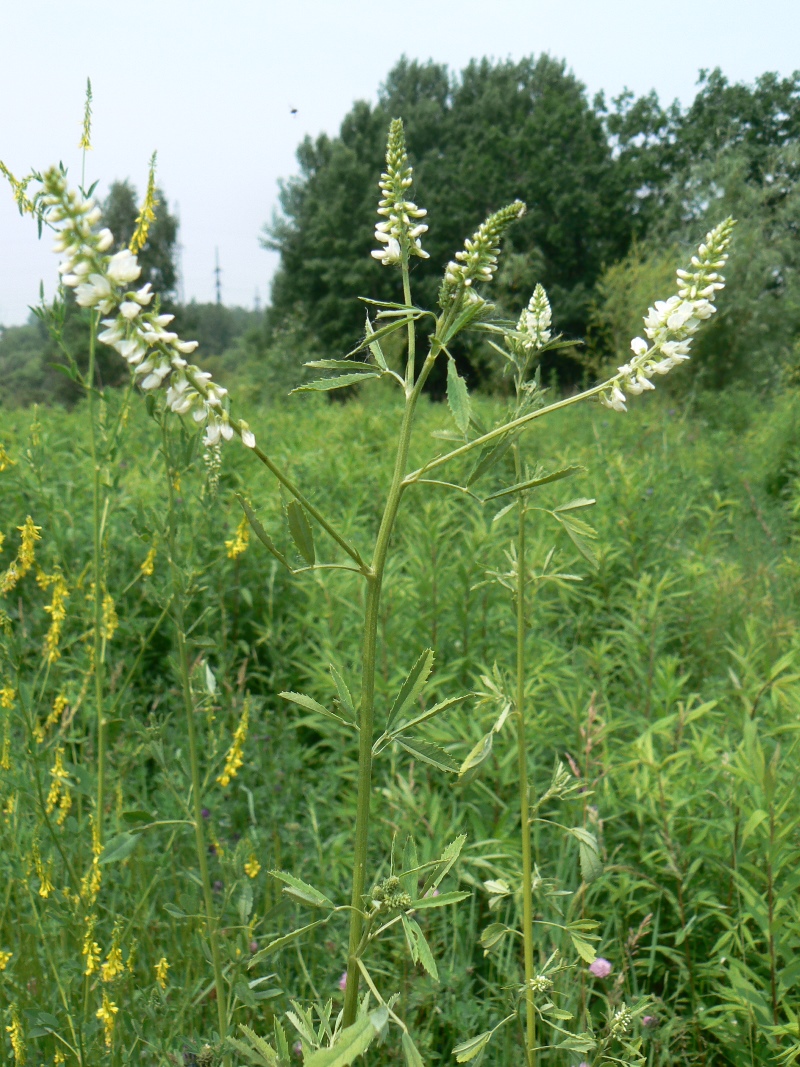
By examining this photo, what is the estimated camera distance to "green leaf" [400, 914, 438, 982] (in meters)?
0.74

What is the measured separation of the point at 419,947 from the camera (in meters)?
0.77

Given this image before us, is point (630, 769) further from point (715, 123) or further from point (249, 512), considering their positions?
point (715, 123)

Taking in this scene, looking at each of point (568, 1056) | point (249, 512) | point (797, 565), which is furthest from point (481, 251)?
point (797, 565)

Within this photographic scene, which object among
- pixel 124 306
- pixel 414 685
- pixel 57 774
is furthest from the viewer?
pixel 57 774

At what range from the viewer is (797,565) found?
3760mm

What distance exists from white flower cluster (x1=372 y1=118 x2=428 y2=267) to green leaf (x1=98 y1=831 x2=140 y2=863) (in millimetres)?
955

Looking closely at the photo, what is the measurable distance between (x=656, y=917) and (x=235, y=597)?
2.15 metres

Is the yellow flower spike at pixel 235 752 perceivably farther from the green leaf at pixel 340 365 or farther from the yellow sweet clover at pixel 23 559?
the green leaf at pixel 340 365

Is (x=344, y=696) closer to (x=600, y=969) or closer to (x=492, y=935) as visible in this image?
(x=492, y=935)

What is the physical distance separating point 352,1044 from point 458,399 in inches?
24.1

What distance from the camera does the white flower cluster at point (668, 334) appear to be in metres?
0.87

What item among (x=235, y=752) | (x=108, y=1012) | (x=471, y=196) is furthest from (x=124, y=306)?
(x=471, y=196)

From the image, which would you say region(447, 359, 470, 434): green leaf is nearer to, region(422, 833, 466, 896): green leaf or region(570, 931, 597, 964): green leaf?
region(422, 833, 466, 896): green leaf

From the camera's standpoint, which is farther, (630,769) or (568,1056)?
(630,769)
